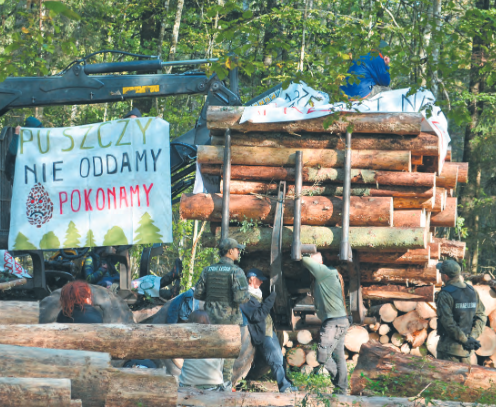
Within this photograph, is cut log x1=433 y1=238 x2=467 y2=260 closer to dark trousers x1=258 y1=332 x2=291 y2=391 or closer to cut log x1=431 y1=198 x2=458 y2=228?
cut log x1=431 y1=198 x2=458 y2=228

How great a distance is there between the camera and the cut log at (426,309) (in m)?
11.3

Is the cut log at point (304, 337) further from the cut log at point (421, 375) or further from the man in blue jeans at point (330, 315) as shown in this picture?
the cut log at point (421, 375)

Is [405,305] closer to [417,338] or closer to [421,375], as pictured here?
[417,338]

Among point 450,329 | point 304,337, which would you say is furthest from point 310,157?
point 304,337

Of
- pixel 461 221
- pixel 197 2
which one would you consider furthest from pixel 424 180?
pixel 197 2

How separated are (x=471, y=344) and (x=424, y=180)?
230 centimetres

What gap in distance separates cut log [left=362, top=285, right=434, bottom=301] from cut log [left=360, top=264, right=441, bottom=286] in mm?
228

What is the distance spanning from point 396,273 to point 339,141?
2134mm

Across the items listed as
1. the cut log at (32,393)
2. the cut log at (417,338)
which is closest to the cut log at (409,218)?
the cut log at (417,338)

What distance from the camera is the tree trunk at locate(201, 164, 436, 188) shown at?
9.62 m

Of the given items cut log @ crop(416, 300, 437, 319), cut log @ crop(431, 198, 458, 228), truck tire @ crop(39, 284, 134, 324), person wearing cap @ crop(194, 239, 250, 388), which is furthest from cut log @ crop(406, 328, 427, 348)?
truck tire @ crop(39, 284, 134, 324)

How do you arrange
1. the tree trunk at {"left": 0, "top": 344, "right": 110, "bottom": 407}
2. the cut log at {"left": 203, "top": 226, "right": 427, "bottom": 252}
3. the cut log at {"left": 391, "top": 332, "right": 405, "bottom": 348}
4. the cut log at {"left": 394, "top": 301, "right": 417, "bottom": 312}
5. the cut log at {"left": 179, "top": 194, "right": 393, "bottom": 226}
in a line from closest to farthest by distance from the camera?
the tree trunk at {"left": 0, "top": 344, "right": 110, "bottom": 407} → the cut log at {"left": 203, "top": 226, "right": 427, "bottom": 252} → the cut log at {"left": 179, "top": 194, "right": 393, "bottom": 226} → the cut log at {"left": 394, "top": 301, "right": 417, "bottom": 312} → the cut log at {"left": 391, "top": 332, "right": 405, "bottom": 348}

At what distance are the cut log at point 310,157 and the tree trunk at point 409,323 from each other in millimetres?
2758

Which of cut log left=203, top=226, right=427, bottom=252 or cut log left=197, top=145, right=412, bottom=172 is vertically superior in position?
cut log left=197, top=145, right=412, bottom=172
